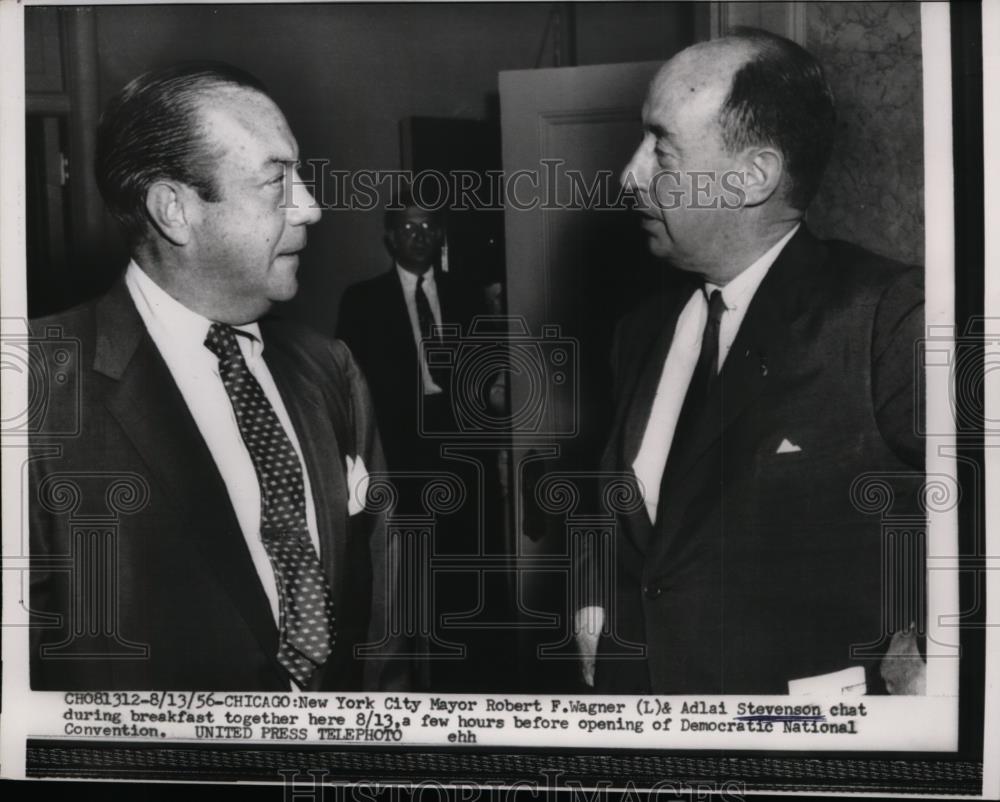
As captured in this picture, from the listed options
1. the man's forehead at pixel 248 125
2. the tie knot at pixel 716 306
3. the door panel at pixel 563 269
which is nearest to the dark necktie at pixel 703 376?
the tie knot at pixel 716 306

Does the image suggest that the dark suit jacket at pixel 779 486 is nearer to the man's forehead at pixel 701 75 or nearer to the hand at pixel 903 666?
the hand at pixel 903 666

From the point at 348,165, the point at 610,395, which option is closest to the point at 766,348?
the point at 610,395

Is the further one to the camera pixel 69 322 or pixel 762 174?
pixel 69 322

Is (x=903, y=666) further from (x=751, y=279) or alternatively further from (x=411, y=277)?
(x=411, y=277)

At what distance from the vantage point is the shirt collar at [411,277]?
116 inches

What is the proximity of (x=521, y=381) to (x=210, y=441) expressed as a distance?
0.79 m

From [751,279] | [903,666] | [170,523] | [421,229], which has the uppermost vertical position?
[421,229]

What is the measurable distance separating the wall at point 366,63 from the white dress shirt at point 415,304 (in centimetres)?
7

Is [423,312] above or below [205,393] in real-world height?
above

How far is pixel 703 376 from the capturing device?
9.62 ft

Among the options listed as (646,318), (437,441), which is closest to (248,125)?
(437,441)

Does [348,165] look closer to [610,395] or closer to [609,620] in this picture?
[610,395]

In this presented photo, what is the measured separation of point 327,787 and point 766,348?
1.56 meters

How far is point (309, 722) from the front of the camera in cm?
301
